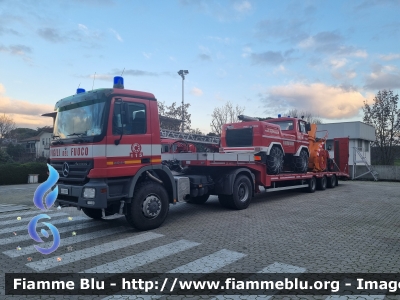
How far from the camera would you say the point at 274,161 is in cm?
1165

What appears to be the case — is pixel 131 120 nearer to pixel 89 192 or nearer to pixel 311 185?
pixel 89 192

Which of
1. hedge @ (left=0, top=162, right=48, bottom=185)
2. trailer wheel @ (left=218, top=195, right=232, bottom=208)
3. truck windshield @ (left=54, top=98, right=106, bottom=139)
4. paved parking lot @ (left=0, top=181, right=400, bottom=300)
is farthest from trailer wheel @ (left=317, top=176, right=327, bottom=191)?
hedge @ (left=0, top=162, right=48, bottom=185)

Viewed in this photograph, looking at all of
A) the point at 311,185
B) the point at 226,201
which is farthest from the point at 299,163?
the point at 226,201

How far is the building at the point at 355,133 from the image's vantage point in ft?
104

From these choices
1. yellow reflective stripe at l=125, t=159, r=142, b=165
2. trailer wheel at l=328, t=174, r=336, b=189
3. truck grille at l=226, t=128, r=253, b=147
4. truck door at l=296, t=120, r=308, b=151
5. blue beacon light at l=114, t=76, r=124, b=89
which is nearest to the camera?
yellow reflective stripe at l=125, t=159, r=142, b=165

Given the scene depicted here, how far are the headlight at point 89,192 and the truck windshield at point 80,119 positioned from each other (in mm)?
1143

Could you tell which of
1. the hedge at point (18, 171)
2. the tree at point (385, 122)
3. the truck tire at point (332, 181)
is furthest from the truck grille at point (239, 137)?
the tree at point (385, 122)

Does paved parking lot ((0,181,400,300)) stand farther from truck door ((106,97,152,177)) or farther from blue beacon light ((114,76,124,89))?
blue beacon light ((114,76,124,89))

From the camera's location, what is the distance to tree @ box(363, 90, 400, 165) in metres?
32.4

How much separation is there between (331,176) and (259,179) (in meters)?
7.76

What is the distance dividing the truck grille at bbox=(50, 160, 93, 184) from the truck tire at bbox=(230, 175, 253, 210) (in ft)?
15.5

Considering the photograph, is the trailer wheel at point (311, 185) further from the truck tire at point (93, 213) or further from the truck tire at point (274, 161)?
the truck tire at point (93, 213)

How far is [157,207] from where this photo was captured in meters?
7.36

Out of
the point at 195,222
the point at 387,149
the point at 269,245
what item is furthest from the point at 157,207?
the point at 387,149
